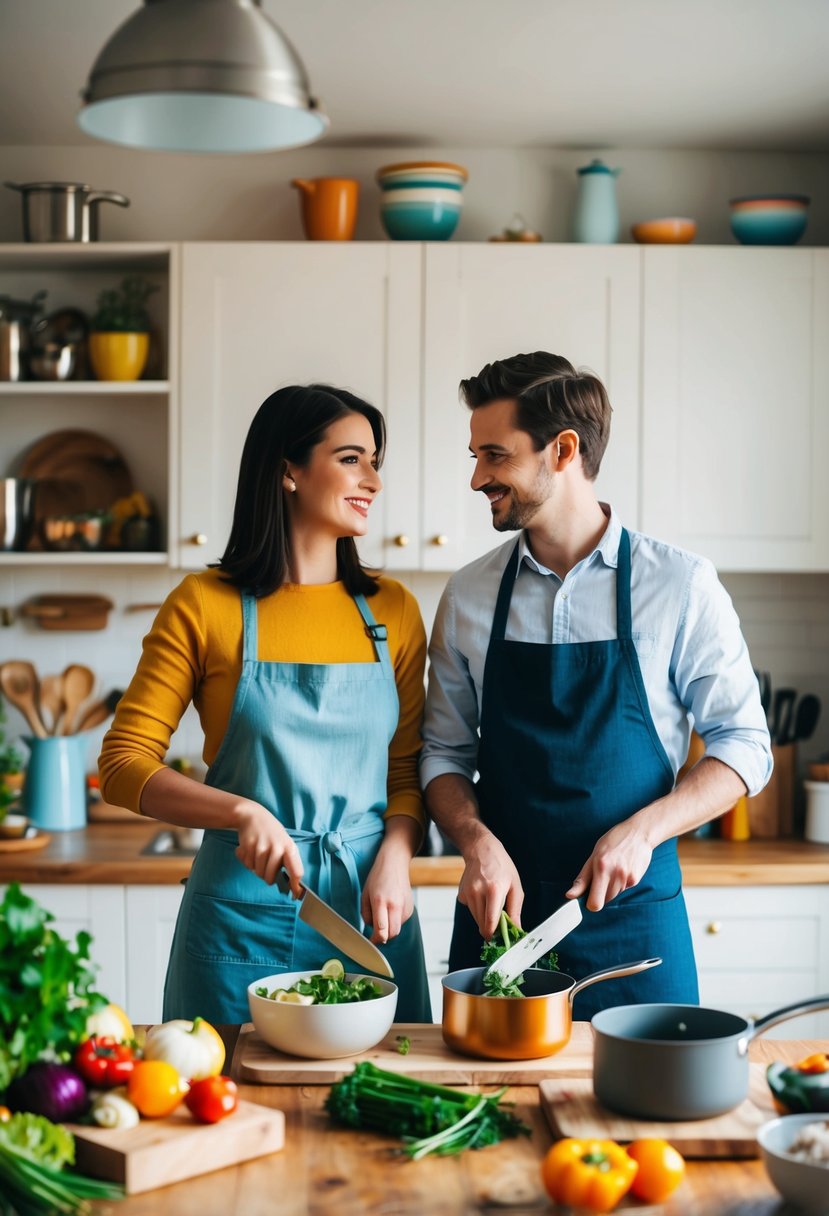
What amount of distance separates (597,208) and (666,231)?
0.66 ft

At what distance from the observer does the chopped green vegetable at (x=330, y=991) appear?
5.38ft

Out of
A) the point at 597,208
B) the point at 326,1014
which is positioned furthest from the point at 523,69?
the point at 326,1014

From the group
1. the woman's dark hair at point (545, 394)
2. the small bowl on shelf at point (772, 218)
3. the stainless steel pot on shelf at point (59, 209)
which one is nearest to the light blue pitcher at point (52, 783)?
the stainless steel pot on shelf at point (59, 209)

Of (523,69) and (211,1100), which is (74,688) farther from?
(211,1100)

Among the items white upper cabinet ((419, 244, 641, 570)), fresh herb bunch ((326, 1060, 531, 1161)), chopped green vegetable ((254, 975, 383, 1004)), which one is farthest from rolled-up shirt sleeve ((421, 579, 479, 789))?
white upper cabinet ((419, 244, 641, 570))

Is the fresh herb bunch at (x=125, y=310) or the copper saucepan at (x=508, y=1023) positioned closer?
the copper saucepan at (x=508, y=1023)

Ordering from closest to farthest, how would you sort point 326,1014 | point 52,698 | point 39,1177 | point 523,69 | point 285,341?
point 39,1177, point 326,1014, point 523,69, point 285,341, point 52,698

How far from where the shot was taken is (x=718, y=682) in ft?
6.75

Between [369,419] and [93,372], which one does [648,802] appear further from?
[93,372]

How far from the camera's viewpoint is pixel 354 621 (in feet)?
7.13

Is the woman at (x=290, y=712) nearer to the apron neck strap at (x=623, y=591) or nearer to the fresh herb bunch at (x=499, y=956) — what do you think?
the fresh herb bunch at (x=499, y=956)

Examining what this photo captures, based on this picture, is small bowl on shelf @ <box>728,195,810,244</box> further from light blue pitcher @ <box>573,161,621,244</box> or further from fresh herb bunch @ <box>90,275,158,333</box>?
fresh herb bunch @ <box>90,275,158,333</box>

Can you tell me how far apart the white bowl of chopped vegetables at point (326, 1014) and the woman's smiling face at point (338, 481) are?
763 mm

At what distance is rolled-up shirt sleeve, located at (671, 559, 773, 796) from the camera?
204cm
